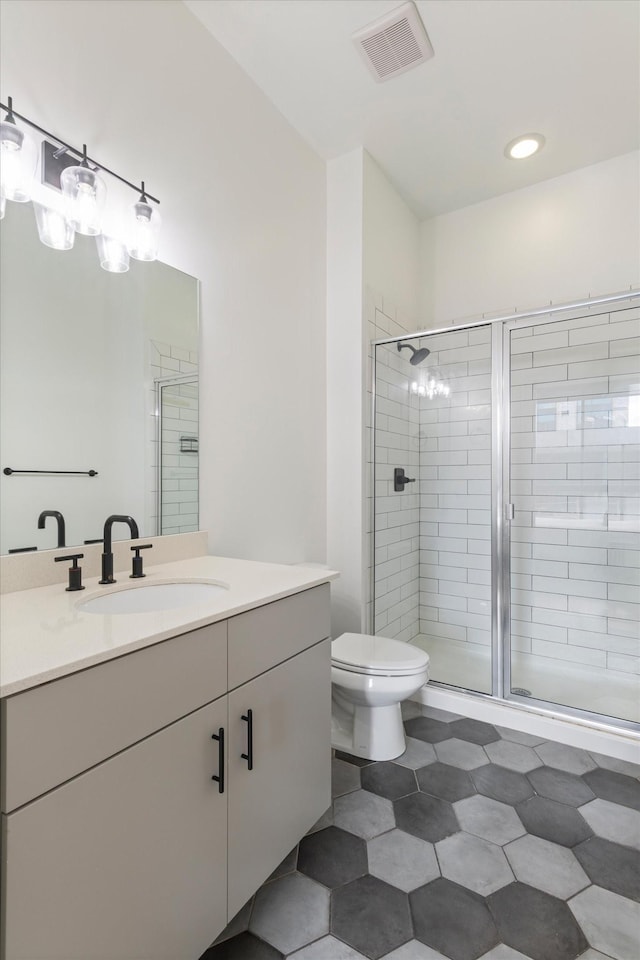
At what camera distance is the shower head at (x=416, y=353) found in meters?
2.59

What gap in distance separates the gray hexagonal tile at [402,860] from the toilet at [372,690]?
1.34ft

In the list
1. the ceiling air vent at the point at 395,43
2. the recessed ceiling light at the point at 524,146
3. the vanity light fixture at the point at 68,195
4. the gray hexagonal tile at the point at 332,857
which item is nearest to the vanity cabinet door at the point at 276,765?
the gray hexagonal tile at the point at 332,857

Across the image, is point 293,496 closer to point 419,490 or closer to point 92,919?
point 419,490

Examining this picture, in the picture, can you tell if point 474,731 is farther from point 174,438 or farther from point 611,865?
point 174,438

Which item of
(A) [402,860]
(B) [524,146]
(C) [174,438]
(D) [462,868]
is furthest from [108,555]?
(B) [524,146]

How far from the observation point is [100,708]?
2.51 feet

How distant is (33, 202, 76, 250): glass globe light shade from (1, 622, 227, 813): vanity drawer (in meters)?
1.10

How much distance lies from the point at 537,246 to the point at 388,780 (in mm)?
2860

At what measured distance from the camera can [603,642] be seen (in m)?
2.39

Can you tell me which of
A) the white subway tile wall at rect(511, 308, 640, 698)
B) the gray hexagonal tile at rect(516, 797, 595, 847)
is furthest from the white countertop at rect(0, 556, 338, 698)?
the white subway tile wall at rect(511, 308, 640, 698)

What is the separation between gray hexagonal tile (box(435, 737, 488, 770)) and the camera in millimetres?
1825

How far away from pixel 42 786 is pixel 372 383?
2.21m

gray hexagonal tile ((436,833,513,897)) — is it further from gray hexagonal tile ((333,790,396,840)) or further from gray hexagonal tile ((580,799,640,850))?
gray hexagonal tile ((580,799,640,850))

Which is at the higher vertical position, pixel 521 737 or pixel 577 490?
pixel 577 490
